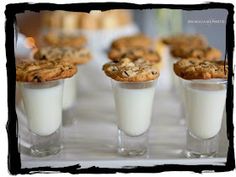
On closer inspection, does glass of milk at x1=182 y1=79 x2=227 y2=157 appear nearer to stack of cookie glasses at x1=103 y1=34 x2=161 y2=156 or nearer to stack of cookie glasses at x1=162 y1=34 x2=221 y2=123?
stack of cookie glasses at x1=103 y1=34 x2=161 y2=156

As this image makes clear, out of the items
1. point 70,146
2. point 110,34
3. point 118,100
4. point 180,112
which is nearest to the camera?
point 118,100

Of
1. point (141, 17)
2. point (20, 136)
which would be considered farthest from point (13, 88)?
point (141, 17)

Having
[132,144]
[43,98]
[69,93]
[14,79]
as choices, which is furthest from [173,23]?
[14,79]

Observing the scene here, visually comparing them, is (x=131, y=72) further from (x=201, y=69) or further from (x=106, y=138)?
(x=106, y=138)

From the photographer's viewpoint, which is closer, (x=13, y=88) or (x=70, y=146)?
(x=13, y=88)

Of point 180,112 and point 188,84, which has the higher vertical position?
point 188,84

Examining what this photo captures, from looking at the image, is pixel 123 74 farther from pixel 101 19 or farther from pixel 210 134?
pixel 101 19

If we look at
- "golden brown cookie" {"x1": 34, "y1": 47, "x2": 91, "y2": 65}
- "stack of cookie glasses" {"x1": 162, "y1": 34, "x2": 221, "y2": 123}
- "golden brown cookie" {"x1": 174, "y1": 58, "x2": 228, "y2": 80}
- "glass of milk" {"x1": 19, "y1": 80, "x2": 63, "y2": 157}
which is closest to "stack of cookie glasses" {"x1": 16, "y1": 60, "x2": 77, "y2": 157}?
"glass of milk" {"x1": 19, "y1": 80, "x2": 63, "y2": 157}
